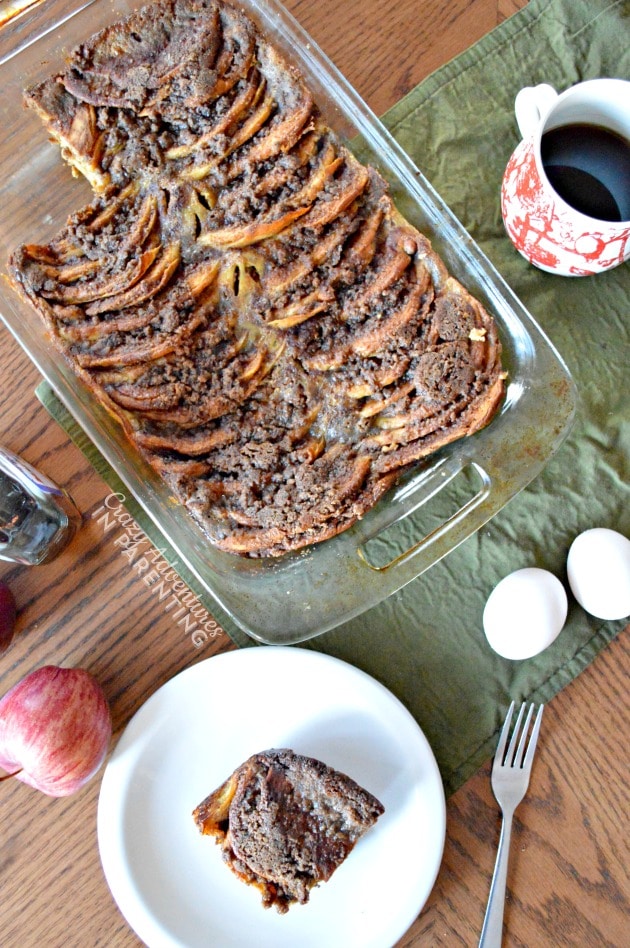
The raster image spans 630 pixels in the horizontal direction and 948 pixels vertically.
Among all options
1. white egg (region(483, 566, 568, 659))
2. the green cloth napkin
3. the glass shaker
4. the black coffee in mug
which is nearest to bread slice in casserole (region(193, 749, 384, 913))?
the green cloth napkin

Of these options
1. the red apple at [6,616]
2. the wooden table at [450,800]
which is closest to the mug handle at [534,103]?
the wooden table at [450,800]

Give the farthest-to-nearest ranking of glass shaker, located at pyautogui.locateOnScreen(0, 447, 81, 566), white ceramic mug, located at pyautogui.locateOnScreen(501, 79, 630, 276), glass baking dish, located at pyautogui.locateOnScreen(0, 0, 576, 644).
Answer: glass shaker, located at pyautogui.locateOnScreen(0, 447, 81, 566) → glass baking dish, located at pyautogui.locateOnScreen(0, 0, 576, 644) → white ceramic mug, located at pyautogui.locateOnScreen(501, 79, 630, 276)

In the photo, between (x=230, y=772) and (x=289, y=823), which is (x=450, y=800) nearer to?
(x=289, y=823)

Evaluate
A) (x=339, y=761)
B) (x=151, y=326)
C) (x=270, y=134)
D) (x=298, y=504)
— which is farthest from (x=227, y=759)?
(x=270, y=134)

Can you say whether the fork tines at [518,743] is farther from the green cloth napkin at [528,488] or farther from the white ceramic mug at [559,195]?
the white ceramic mug at [559,195]

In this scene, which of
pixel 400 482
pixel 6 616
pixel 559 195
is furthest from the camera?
pixel 6 616

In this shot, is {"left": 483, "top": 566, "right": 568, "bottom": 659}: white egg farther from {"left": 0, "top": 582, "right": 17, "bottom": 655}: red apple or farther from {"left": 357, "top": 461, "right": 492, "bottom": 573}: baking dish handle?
{"left": 0, "top": 582, "right": 17, "bottom": 655}: red apple

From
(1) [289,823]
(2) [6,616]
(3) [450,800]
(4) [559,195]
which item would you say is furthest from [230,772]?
(4) [559,195]
